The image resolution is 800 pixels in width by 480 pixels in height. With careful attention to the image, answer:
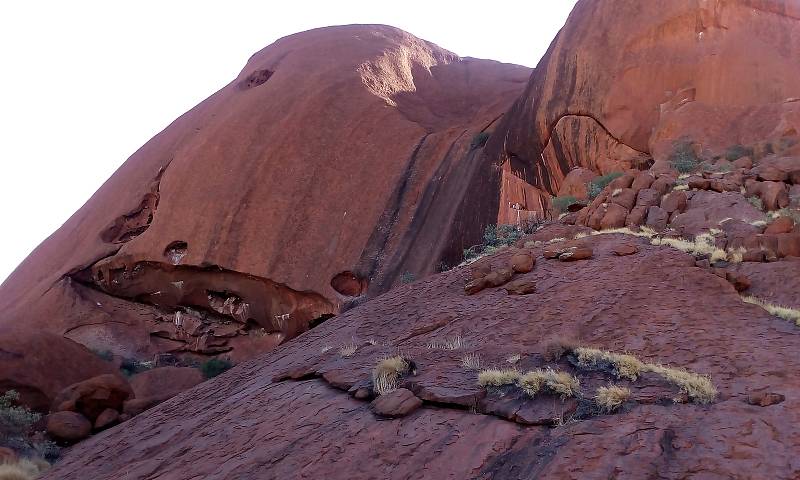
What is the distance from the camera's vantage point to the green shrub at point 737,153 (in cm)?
1464

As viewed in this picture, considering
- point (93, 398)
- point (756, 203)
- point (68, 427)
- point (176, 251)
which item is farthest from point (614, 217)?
point (176, 251)

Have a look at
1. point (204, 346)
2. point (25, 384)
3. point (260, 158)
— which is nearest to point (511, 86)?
point (260, 158)

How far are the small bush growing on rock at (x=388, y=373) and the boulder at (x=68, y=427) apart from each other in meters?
5.90

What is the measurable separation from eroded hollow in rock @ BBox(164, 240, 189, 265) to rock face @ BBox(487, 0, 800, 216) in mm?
13267

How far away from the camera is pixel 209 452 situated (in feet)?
20.7

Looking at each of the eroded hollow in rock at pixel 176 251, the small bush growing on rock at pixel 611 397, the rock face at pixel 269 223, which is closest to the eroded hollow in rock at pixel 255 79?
the rock face at pixel 269 223

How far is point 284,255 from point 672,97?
44.9 ft

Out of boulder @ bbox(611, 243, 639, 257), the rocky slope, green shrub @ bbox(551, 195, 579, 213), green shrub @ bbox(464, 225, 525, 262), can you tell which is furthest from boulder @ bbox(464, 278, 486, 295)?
green shrub @ bbox(464, 225, 525, 262)

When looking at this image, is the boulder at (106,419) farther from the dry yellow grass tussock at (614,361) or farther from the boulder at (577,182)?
the boulder at (577,182)

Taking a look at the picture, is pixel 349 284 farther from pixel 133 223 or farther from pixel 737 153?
pixel 737 153

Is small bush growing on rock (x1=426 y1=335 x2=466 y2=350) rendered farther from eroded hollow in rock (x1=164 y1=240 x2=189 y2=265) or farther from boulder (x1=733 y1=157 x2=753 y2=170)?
eroded hollow in rock (x1=164 y1=240 x2=189 y2=265)

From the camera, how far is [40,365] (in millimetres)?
12891

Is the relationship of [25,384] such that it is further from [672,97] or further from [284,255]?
[672,97]

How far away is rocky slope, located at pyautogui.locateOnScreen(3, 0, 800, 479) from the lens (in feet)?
17.2
